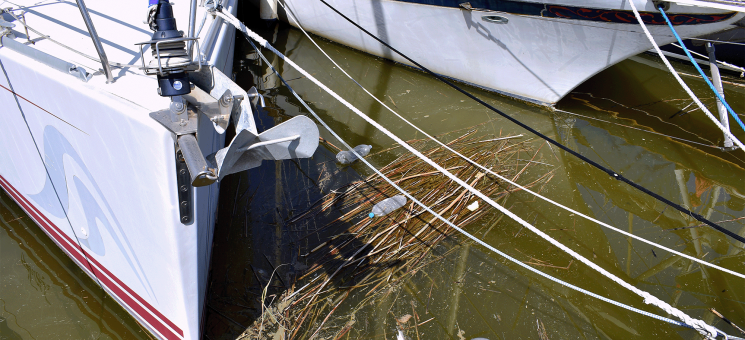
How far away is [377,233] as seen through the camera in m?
3.62

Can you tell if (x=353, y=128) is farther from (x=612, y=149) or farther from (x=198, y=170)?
(x=198, y=170)

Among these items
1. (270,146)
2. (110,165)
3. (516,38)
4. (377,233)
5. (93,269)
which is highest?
(270,146)

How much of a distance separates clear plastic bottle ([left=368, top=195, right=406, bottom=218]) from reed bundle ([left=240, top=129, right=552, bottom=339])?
0.05 metres

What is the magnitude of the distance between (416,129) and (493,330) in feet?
8.85

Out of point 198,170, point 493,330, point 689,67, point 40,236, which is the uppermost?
point 198,170

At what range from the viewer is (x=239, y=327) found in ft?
9.44

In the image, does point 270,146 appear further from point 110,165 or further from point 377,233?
point 377,233

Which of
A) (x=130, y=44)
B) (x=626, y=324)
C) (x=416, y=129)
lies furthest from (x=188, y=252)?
(x=416, y=129)

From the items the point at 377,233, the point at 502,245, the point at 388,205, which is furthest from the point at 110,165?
the point at 502,245

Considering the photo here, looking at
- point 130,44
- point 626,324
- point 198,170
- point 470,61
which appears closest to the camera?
point 198,170

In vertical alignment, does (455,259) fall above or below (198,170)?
below

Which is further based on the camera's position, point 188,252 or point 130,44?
point 130,44

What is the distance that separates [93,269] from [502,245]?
3098mm

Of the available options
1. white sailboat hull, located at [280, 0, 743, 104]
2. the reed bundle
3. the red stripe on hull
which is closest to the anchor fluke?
the red stripe on hull
